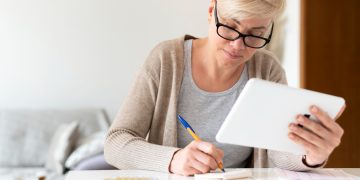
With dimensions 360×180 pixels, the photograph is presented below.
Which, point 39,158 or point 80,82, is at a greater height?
point 80,82

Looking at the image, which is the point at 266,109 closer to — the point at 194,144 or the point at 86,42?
the point at 194,144

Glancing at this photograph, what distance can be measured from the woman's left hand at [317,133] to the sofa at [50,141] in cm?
211

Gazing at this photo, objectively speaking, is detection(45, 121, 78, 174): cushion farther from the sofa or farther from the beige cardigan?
the beige cardigan

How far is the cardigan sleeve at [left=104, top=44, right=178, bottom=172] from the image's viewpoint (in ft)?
4.42

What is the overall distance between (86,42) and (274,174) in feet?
9.92

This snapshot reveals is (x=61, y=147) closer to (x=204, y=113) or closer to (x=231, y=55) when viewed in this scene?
(x=204, y=113)

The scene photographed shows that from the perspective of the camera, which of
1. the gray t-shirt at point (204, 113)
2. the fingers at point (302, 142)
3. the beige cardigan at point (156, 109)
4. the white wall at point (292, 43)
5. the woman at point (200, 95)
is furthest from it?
the white wall at point (292, 43)

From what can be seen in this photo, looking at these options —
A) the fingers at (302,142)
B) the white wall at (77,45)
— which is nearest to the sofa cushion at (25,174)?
the white wall at (77,45)

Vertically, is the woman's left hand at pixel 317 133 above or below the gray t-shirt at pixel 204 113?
above

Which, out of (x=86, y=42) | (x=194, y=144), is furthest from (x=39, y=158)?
(x=194, y=144)

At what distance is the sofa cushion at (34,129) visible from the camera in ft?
12.2

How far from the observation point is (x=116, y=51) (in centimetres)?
414

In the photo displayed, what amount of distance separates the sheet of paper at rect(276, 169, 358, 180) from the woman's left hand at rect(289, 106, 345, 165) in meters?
0.05

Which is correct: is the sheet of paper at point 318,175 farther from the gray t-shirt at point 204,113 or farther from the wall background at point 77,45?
the wall background at point 77,45
